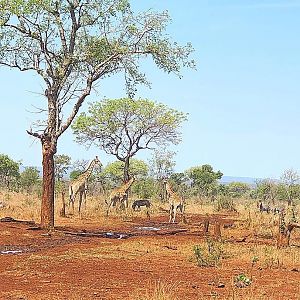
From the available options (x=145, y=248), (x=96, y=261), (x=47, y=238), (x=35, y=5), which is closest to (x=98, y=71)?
(x=35, y=5)

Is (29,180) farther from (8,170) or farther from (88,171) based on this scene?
(88,171)

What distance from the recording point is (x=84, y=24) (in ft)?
66.8

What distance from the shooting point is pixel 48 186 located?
66.5ft

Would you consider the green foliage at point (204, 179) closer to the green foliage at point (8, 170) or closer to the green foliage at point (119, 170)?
the green foliage at point (119, 170)

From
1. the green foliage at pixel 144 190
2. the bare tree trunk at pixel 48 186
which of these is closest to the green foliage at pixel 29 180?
the green foliage at pixel 144 190

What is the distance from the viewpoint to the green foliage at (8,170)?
53.7 metres

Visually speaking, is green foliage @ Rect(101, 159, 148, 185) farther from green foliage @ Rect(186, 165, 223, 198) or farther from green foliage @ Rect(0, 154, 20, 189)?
green foliage @ Rect(0, 154, 20, 189)

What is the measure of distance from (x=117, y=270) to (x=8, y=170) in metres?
44.7

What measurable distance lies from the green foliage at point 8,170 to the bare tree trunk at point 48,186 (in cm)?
3407

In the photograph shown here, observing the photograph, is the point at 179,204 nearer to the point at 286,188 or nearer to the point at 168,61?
the point at 168,61

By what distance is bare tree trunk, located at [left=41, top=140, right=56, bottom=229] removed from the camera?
20000 mm

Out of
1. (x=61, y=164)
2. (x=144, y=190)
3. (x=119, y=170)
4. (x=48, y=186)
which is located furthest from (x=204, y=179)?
(x=48, y=186)

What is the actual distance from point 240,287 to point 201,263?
2892 millimetres

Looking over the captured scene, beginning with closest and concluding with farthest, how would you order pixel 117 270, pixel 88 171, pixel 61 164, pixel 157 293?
pixel 157 293, pixel 117 270, pixel 88 171, pixel 61 164
